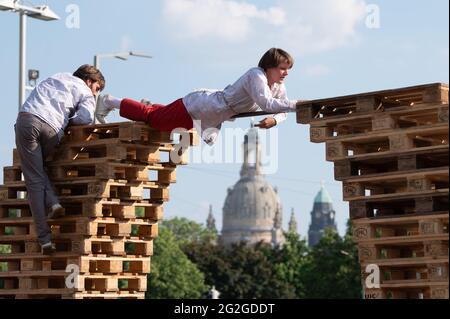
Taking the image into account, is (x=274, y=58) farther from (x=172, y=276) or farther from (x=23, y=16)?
(x=172, y=276)

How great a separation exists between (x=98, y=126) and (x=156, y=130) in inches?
25.3

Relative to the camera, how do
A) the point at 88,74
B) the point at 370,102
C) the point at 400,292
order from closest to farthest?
1. the point at 400,292
2. the point at 370,102
3. the point at 88,74

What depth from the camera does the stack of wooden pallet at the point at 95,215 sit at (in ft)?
43.1

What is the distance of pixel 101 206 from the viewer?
13195mm

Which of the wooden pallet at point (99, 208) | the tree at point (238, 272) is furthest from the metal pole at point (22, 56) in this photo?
the tree at point (238, 272)

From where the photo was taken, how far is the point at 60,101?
1300 cm

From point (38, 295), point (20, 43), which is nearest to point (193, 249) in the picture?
point (20, 43)

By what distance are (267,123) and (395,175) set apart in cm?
182

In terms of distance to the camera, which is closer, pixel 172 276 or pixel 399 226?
pixel 399 226

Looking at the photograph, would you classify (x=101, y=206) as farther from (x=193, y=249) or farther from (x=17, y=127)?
(x=193, y=249)

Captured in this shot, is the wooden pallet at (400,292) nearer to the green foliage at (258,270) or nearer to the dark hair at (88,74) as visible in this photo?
the dark hair at (88,74)

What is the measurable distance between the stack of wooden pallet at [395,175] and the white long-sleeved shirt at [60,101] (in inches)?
105

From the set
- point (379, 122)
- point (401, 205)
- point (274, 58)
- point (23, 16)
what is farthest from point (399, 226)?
point (23, 16)
